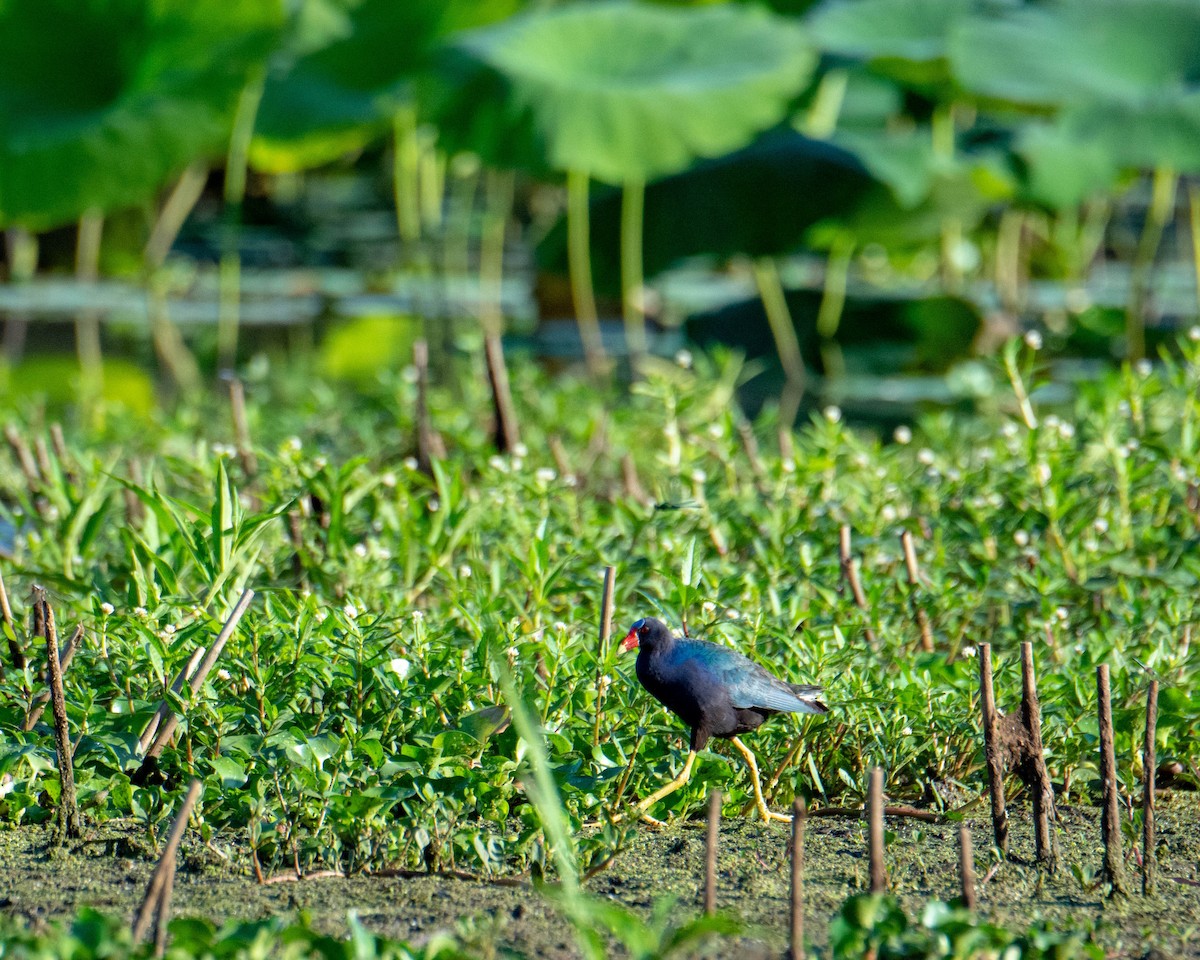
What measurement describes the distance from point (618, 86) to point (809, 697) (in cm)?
519

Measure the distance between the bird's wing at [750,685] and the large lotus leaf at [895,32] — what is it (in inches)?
232

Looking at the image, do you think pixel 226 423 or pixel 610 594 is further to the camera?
pixel 226 423

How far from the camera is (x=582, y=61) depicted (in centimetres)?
734

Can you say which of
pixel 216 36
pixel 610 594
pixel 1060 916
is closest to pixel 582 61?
pixel 216 36

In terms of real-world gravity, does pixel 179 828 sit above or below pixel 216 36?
below

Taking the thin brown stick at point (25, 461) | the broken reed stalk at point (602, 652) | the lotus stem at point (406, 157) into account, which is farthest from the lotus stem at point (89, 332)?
the broken reed stalk at point (602, 652)

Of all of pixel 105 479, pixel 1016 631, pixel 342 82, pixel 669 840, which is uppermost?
pixel 342 82

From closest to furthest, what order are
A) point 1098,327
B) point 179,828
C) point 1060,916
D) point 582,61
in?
1. point 179,828
2. point 1060,916
3. point 582,61
4. point 1098,327

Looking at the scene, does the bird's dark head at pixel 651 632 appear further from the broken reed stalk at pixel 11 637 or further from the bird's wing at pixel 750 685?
the broken reed stalk at pixel 11 637

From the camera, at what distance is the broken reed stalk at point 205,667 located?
2.06 metres

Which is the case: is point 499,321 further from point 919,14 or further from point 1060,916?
point 1060,916

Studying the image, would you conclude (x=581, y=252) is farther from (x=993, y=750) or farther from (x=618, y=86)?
(x=993, y=750)

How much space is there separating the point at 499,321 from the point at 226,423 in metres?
5.10

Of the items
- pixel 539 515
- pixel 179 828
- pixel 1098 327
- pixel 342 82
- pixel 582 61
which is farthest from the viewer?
pixel 342 82
